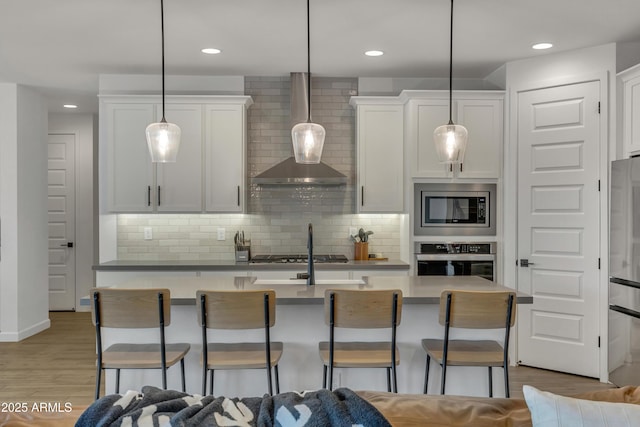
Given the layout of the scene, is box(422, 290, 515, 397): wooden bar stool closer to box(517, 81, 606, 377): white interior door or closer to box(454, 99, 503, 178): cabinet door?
box(517, 81, 606, 377): white interior door

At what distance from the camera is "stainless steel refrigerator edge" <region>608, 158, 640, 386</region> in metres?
3.86

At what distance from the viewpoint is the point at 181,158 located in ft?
17.3

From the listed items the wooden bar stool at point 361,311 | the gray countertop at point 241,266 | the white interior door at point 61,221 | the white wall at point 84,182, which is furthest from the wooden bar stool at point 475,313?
the white interior door at point 61,221

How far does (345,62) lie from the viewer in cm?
503

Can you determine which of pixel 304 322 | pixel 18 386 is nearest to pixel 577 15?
pixel 304 322

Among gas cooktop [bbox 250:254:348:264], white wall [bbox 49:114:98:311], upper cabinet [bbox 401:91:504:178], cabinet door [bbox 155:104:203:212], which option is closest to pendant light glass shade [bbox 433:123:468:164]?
upper cabinet [bbox 401:91:504:178]

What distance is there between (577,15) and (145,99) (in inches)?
147

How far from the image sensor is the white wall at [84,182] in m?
7.59

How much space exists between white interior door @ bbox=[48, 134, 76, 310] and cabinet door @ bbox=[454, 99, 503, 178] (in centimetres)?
538

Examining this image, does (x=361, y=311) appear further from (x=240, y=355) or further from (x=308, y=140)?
(x=308, y=140)

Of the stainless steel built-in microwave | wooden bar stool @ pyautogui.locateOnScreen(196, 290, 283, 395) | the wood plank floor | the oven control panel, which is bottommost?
the wood plank floor

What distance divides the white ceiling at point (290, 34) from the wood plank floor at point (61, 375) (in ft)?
8.73

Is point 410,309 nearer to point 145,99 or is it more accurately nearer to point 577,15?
point 577,15

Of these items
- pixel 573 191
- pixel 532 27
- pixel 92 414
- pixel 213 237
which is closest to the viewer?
pixel 92 414
